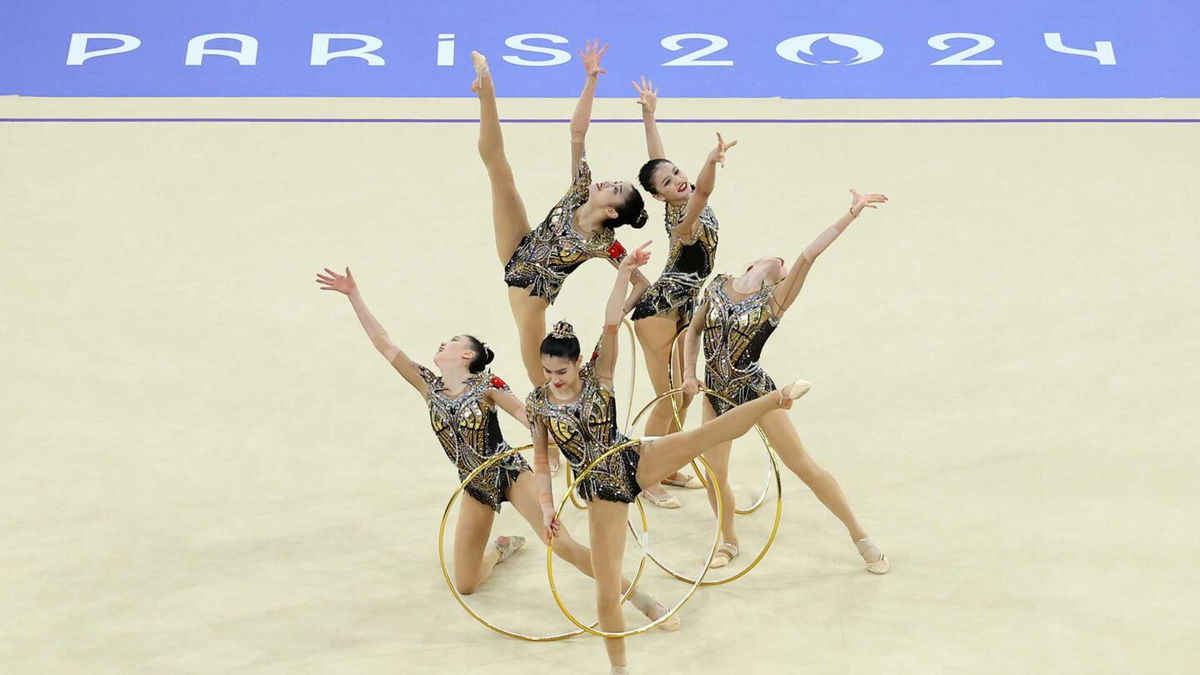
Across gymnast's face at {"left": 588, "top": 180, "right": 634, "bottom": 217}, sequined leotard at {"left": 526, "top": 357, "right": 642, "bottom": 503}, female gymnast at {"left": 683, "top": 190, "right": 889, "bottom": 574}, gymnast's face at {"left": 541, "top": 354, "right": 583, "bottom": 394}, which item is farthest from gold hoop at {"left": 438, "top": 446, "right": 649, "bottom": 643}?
gymnast's face at {"left": 588, "top": 180, "right": 634, "bottom": 217}

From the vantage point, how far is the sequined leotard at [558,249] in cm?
639

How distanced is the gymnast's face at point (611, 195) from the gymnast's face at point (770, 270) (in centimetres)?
63

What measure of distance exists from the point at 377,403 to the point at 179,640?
2.02 metres

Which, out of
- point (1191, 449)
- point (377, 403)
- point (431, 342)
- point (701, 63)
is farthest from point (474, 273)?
point (1191, 449)

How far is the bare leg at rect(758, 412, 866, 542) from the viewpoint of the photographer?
5.93 metres

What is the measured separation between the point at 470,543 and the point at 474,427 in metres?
0.52

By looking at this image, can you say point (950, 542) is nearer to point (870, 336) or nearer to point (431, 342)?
point (870, 336)

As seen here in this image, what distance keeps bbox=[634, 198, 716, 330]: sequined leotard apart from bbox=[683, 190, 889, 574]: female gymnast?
34 centimetres

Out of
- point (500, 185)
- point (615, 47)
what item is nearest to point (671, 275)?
point (500, 185)

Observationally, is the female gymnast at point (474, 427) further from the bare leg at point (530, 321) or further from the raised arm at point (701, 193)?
the raised arm at point (701, 193)

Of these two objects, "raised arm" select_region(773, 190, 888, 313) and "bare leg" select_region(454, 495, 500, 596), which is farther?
"bare leg" select_region(454, 495, 500, 596)

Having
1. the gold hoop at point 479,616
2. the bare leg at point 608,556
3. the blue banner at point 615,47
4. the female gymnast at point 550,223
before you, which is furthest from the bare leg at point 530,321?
the blue banner at point 615,47

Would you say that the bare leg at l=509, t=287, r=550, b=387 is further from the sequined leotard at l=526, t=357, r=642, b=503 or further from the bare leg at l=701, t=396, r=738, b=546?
the sequined leotard at l=526, t=357, r=642, b=503

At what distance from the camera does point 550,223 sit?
648 centimetres
